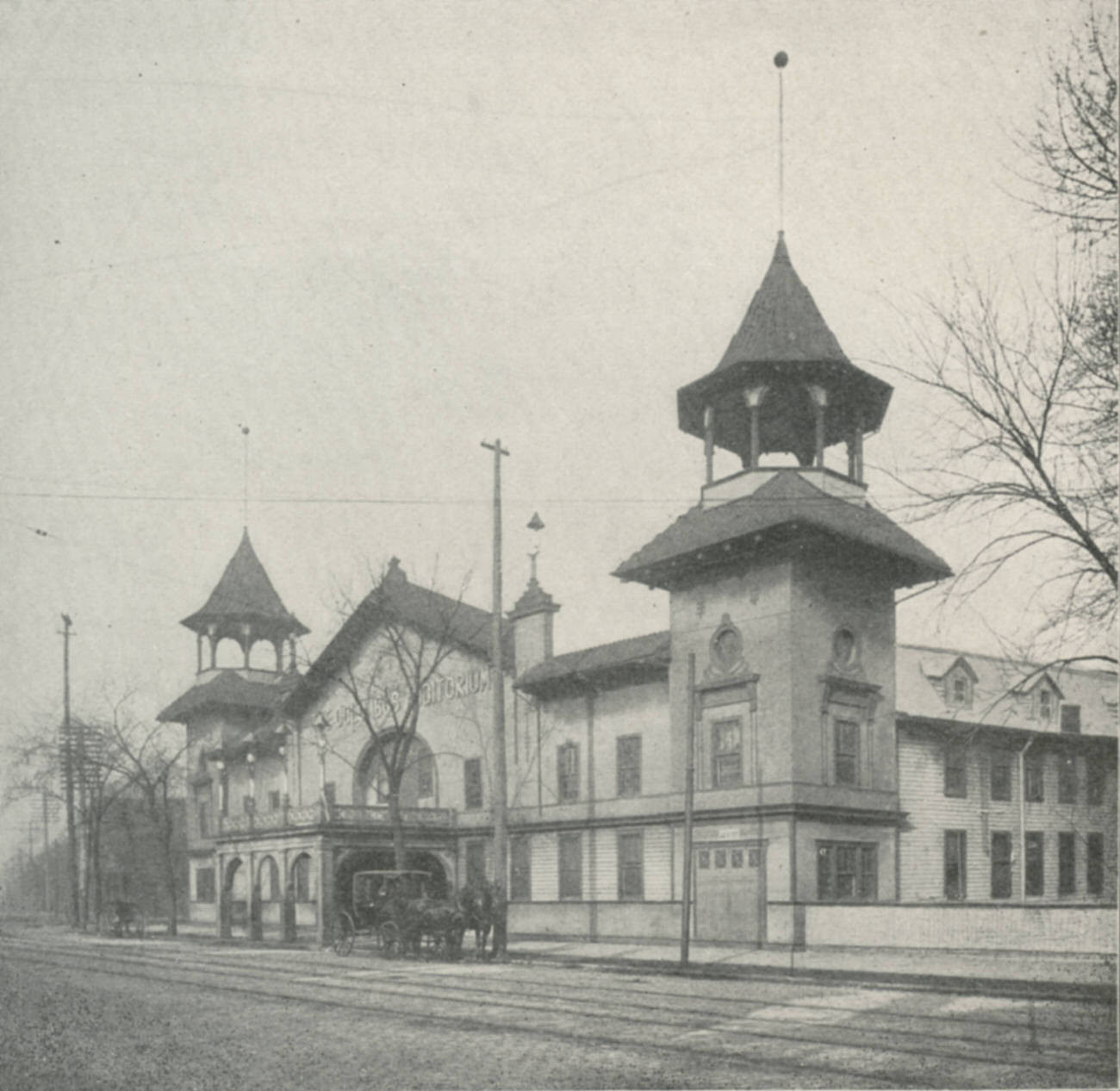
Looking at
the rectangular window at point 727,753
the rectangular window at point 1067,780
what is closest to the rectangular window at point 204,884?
the rectangular window at point 727,753

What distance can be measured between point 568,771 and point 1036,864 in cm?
1303

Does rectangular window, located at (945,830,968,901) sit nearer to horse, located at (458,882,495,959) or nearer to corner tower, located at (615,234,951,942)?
corner tower, located at (615,234,951,942)

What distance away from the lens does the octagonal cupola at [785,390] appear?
32.9m

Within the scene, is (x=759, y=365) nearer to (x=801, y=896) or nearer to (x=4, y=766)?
(x=801, y=896)

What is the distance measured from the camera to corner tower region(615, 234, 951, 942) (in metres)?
31.0

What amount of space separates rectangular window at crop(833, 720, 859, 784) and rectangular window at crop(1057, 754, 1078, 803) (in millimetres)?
9211

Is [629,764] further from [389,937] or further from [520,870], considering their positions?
[389,937]

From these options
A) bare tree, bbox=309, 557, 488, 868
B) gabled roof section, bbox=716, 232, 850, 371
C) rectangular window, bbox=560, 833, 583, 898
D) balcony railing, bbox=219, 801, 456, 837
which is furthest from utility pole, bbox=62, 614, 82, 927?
gabled roof section, bbox=716, 232, 850, 371

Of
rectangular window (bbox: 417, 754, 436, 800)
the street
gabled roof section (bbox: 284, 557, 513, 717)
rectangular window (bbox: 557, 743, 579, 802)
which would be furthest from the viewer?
rectangular window (bbox: 417, 754, 436, 800)

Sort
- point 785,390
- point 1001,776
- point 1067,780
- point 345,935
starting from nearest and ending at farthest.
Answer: point 345,935 < point 785,390 < point 1001,776 < point 1067,780

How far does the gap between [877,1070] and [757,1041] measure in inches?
79.1

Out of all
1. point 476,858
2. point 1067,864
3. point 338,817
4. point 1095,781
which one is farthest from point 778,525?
point 338,817

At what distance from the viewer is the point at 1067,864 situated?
126 ft

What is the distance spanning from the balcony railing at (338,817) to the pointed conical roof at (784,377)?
1474cm
